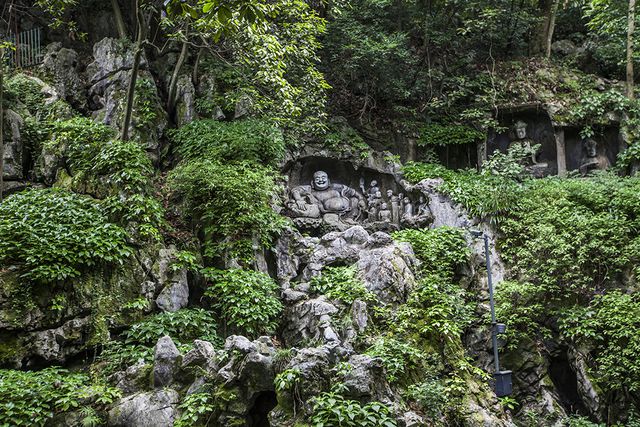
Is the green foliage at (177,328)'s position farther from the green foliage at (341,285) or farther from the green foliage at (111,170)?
the green foliage at (341,285)

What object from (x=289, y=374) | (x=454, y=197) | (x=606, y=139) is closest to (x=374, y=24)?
(x=454, y=197)

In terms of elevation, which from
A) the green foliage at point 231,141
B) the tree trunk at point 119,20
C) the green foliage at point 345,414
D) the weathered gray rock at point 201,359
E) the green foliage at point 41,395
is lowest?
the green foliage at point 345,414

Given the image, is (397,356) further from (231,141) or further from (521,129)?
(521,129)

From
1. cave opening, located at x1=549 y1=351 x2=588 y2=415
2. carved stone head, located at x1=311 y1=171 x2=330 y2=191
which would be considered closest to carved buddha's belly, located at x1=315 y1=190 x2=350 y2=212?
carved stone head, located at x1=311 y1=171 x2=330 y2=191

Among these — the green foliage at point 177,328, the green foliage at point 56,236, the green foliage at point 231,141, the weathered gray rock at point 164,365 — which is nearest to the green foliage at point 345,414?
the weathered gray rock at point 164,365

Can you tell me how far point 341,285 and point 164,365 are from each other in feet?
14.3

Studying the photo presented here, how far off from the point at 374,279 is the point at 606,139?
10.5 metres

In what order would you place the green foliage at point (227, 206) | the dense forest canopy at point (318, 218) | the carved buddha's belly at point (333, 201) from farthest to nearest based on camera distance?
the carved buddha's belly at point (333, 201) < the green foliage at point (227, 206) < the dense forest canopy at point (318, 218)

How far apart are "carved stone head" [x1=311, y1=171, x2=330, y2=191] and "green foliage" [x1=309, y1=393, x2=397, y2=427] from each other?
9196 millimetres

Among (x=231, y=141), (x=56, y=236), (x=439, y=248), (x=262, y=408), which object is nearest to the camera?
(x=262, y=408)

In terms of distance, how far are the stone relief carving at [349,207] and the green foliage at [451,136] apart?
2.48 m

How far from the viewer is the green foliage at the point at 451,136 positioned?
16.8 metres

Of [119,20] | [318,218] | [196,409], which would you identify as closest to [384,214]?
[318,218]

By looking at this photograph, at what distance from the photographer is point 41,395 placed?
739 centimetres
